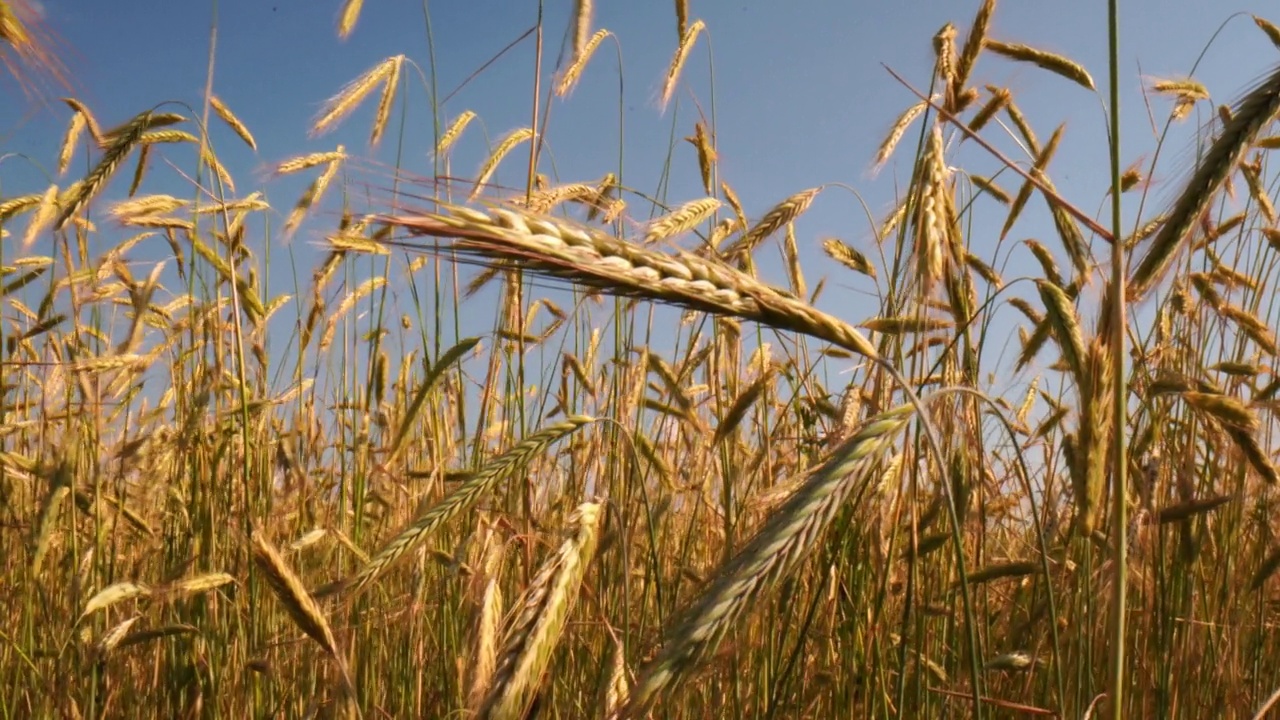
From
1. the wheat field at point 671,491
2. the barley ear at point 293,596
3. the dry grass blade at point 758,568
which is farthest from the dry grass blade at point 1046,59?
the barley ear at point 293,596

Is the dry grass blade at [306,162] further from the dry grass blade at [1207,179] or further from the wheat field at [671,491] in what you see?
the dry grass blade at [1207,179]

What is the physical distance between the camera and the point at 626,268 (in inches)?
43.5

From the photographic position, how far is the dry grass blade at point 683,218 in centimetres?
244

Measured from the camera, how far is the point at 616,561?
263 centimetres

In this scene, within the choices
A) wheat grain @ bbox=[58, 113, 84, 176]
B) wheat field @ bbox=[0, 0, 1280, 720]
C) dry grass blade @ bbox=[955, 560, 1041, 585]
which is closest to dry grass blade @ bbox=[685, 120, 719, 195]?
wheat field @ bbox=[0, 0, 1280, 720]

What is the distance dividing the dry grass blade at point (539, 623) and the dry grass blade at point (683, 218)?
105 centimetres

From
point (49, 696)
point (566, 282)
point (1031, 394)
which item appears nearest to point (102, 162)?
point (49, 696)

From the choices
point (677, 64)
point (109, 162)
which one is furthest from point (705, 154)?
point (109, 162)

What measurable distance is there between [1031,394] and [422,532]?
153 inches

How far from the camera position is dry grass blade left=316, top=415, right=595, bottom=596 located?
164 centimetres

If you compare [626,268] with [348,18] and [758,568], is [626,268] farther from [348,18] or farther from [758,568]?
[348,18]

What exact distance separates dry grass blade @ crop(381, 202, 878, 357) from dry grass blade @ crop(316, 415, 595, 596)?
68 cm

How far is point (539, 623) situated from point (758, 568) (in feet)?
1.33

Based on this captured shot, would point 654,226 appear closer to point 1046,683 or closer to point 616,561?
point 616,561
